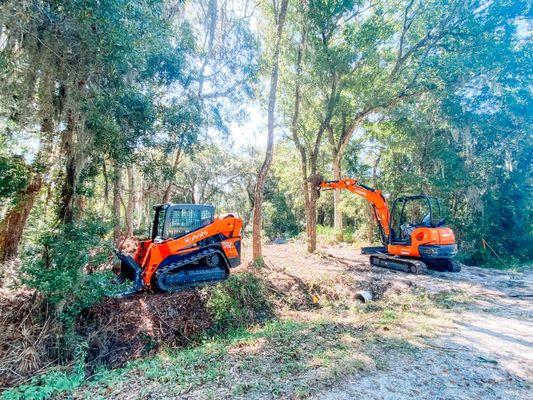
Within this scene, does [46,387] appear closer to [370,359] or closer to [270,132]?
[370,359]

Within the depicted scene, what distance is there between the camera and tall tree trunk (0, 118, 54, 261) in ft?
16.2

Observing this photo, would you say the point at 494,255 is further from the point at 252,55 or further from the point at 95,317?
the point at 95,317

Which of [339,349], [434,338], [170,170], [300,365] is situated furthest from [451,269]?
[170,170]

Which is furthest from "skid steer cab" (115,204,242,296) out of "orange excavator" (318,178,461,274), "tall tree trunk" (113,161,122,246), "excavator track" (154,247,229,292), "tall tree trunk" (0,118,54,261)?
"orange excavator" (318,178,461,274)

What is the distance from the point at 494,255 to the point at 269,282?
1032 cm

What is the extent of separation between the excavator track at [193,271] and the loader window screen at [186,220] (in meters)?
0.57

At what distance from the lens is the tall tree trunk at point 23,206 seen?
16.2 ft

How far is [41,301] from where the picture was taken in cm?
439

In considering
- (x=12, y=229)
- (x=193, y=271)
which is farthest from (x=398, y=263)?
(x=12, y=229)

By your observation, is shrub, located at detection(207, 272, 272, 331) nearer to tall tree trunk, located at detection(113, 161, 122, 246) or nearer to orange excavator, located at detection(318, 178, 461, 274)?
tall tree trunk, located at detection(113, 161, 122, 246)

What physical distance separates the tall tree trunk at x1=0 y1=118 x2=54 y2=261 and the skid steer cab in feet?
7.10

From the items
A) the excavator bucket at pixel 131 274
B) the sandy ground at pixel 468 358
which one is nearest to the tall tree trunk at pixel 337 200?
the sandy ground at pixel 468 358

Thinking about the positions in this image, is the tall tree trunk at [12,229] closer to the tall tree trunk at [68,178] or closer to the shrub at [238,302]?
the tall tree trunk at [68,178]

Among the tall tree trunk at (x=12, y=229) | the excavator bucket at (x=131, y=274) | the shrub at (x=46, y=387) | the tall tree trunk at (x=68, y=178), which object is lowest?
the shrub at (x=46, y=387)
